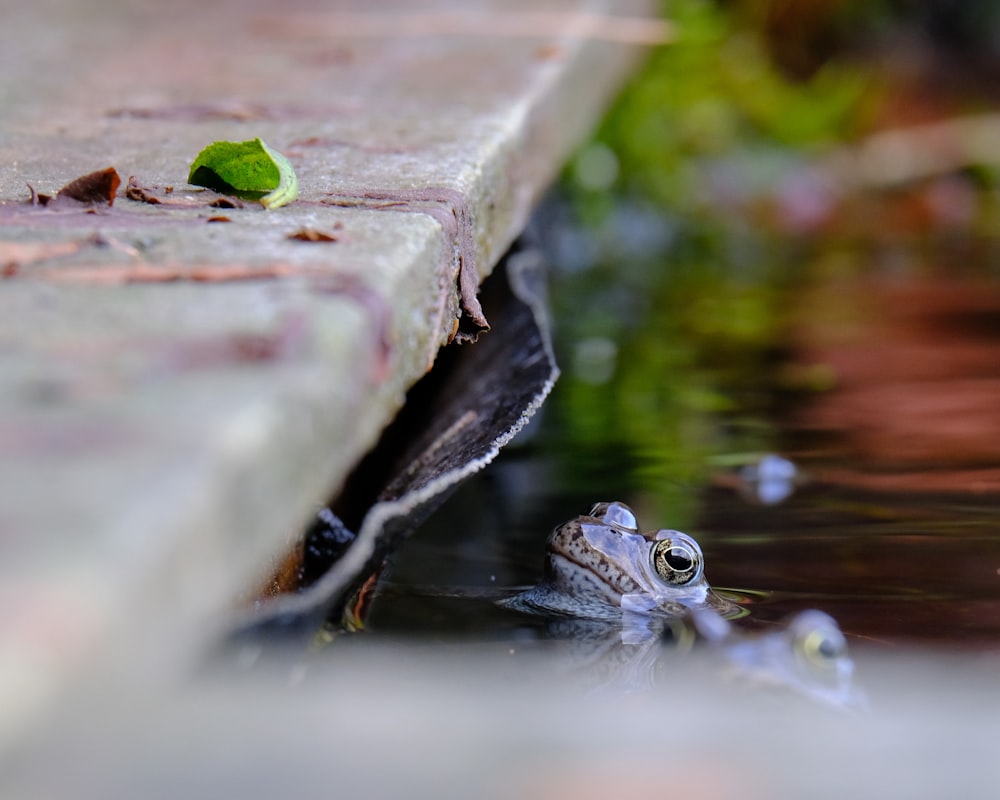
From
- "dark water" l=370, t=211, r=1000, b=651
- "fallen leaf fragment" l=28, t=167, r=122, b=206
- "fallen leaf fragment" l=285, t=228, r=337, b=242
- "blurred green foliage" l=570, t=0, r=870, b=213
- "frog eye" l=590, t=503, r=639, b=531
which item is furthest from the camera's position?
"blurred green foliage" l=570, t=0, r=870, b=213

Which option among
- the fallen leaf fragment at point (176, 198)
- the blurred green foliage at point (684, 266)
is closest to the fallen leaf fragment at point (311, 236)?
the fallen leaf fragment at point (176, 198)

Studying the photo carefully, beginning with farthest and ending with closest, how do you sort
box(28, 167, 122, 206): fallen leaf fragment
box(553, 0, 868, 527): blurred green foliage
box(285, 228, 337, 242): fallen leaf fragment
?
1. box(553, 0, 868, 527): blurred green foliage
2. box(28, 167, 122, 206): fallen leaf fragment
3. box(285, 228, 337, 242): fallen leaf fragment

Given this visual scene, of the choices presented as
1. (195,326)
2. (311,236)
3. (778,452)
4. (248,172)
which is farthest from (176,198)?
(778,452)

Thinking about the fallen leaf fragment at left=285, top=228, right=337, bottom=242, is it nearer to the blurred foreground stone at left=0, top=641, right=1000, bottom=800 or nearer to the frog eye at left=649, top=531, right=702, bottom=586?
the blurred foreground stone at left=0, top=641, right=1000, bottom=800

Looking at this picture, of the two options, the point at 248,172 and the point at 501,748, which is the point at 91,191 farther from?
the point at 501,748

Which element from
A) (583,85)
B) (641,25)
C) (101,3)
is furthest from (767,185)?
(101,3)

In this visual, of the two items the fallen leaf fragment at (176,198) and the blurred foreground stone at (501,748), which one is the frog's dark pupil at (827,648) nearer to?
the blurred foreground stone at (501,748)

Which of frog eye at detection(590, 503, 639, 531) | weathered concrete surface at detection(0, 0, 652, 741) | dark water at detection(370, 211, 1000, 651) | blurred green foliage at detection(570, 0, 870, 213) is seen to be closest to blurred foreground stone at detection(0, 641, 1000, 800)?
Result: weathered concrete surface at detection(0, 0, 652, 741)
